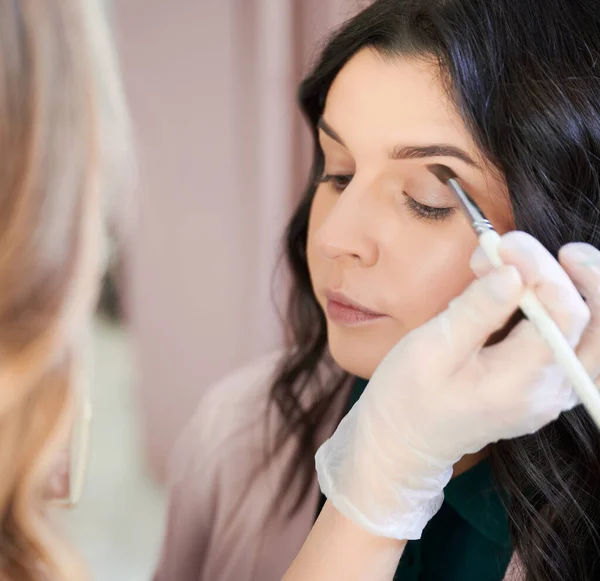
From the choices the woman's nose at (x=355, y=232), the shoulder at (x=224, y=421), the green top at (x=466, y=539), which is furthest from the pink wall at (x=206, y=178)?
the green top at (x=466, y=539)

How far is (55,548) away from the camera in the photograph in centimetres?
66

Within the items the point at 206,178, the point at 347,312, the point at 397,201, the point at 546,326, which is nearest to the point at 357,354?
the point at 347,312

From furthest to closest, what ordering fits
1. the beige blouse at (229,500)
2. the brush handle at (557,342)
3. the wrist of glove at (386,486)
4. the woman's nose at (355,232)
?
the beige blouse at (229,500), the woman's nose at (355,232), the wrist of glove at (386,486), the brush handle at (557,342)

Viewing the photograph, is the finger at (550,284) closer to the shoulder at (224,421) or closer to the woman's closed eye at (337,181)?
the woman's closed eye at (337,181)

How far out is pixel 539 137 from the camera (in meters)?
0.59

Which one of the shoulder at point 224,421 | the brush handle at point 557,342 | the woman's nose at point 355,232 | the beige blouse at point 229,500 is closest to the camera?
the brush handle at point 557,342

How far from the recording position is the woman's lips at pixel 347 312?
0.68 meters

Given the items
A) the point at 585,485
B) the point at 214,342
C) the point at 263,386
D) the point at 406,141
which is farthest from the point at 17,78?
the point at 214,342

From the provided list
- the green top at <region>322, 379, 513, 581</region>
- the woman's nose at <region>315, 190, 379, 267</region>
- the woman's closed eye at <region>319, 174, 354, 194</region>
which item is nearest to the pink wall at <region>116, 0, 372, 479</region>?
the woman's closed eye at <region>319, 174, 354, 194</region>

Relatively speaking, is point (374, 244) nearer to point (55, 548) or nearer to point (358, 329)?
point (358, 329)

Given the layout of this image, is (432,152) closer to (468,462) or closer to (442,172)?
(442,172)

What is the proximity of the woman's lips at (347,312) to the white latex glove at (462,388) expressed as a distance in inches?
5.2

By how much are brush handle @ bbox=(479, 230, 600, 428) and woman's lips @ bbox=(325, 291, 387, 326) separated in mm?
201

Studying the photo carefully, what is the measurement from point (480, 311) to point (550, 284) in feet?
0.18
